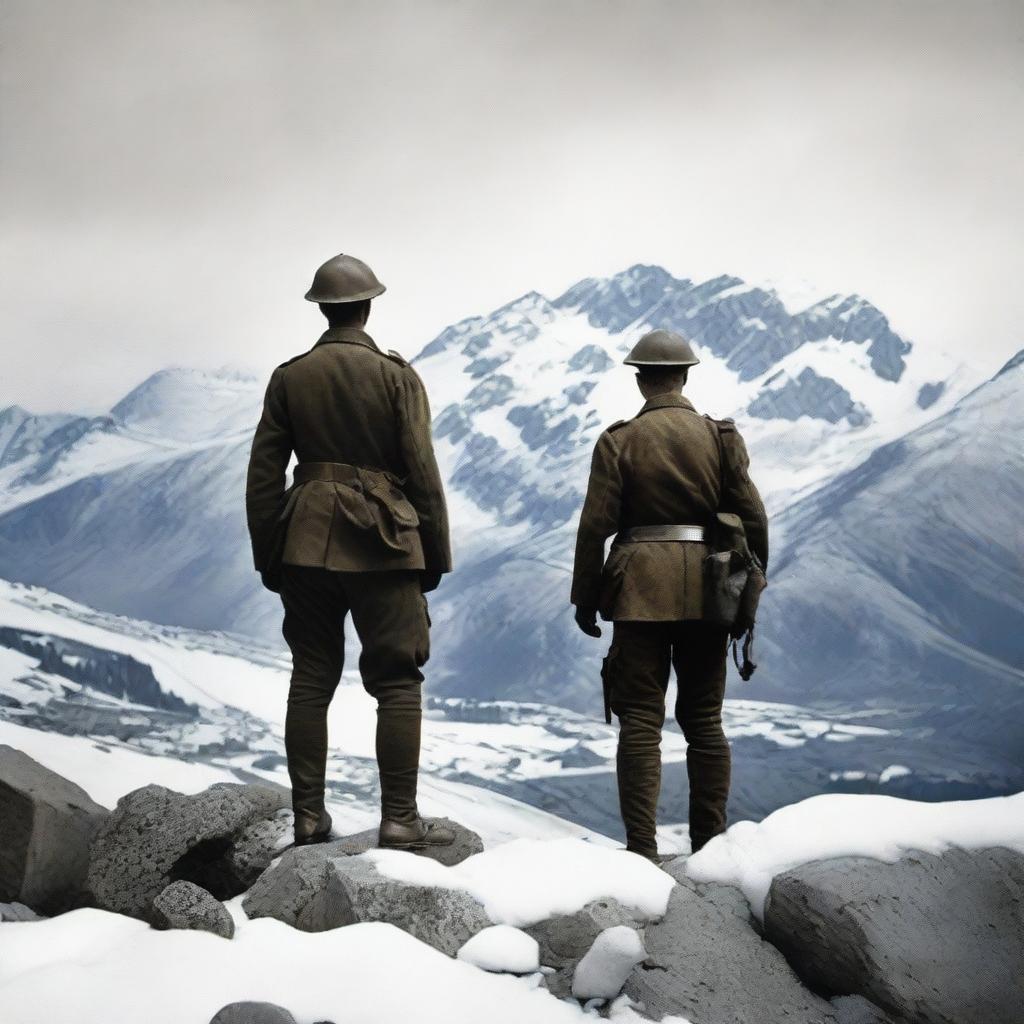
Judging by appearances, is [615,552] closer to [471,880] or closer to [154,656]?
[471,880]

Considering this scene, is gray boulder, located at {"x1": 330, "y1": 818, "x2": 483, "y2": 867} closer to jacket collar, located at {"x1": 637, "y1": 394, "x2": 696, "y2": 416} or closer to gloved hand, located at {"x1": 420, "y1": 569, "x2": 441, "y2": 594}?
gloved hand, located at {"x1": 420, "y1": 569, "x2": 441, "y2": 594}

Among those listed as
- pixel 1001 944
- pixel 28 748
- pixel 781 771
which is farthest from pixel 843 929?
pixel 28 748

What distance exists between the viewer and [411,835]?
4.05 meters

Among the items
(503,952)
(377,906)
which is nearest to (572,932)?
(503,952)

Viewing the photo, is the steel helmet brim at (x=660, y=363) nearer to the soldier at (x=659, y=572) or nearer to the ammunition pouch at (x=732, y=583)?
the soldier at (x=659, y=572)

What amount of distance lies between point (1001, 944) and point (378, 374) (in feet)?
7.12

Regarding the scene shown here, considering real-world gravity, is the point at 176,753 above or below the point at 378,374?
below

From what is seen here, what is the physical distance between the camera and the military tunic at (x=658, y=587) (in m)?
4.02

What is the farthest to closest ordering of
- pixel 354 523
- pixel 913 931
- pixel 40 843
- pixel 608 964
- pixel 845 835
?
pixel 40 843 → pixel 354 523 → pixel 845 835 → pixel 913 931 → pixel 608 964

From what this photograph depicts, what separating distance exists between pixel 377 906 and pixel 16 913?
1.22 meters

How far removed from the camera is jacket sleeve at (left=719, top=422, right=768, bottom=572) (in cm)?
413

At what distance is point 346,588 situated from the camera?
160 inches

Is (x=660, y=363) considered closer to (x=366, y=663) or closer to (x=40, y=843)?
(x=366, y=663)

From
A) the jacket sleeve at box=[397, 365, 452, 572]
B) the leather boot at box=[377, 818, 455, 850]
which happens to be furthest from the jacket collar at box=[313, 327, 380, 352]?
the leather boot at box=[377, 818, 455, 850]
